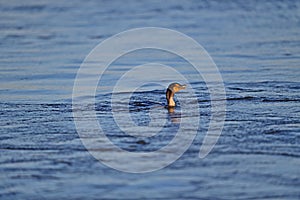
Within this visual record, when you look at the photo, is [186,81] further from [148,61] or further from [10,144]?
[10,144]

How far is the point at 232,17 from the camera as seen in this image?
733 inches

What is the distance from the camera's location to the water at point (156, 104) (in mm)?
7504

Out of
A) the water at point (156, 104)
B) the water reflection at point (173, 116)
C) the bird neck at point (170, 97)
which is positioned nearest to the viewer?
the water at point (156, 104)

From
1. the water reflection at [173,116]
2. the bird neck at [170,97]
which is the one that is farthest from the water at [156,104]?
the bird neck at [170,97]

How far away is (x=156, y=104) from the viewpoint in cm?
1088

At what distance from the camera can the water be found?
750 cm

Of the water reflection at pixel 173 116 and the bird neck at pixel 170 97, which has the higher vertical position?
the bird neck at pixel 170 97

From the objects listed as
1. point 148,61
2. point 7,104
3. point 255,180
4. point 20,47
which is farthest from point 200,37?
point 255,180

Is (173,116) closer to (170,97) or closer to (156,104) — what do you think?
(170,97)

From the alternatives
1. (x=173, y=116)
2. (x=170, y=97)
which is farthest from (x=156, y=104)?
(x=173, y=116)

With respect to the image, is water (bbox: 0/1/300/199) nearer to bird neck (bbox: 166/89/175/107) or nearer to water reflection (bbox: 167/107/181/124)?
water reflection (bbox: 167/107/181/124)

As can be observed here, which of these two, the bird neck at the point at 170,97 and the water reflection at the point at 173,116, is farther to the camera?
the bird neck at the point at 170,97

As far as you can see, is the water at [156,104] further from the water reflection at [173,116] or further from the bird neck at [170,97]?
the bird neck at [170,97]

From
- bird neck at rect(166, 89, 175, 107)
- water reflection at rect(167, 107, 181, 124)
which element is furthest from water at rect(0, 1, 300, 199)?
bird neck at rect(166, 89, 175, 107)
